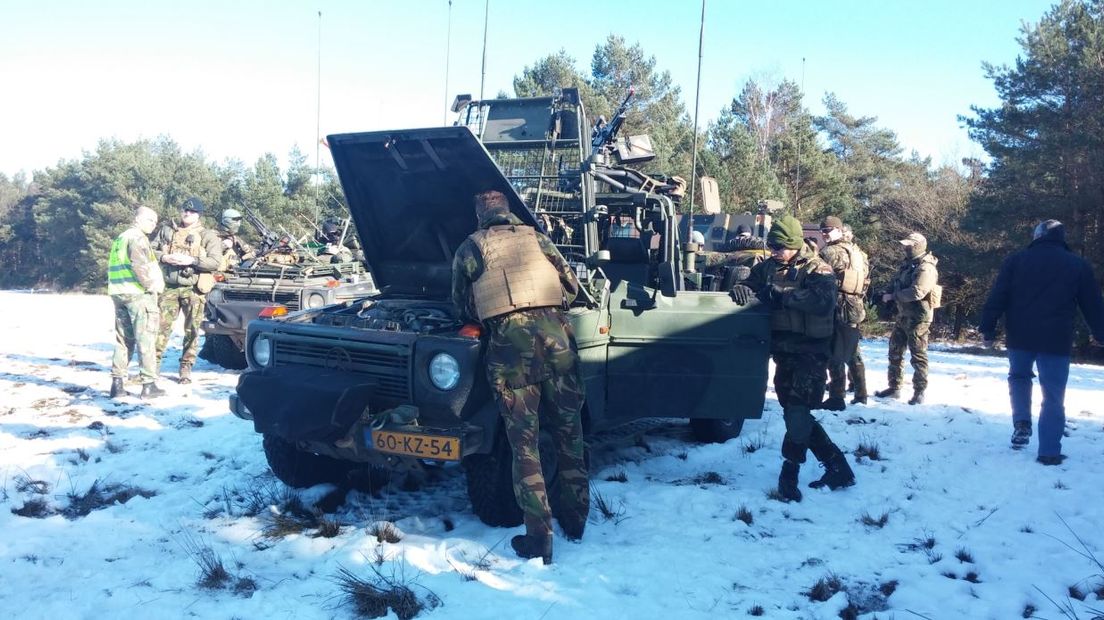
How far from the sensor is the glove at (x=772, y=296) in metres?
5.15

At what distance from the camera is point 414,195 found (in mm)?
5336

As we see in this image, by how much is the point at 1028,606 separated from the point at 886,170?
3379 cm

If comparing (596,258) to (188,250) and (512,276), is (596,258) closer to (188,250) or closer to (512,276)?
(512,276)

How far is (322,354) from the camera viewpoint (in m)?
4.62

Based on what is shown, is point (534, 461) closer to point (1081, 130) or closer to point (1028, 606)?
point (1028, 606)

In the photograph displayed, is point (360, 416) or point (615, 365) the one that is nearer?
point (360, 416)

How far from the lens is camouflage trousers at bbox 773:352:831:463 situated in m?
5.03

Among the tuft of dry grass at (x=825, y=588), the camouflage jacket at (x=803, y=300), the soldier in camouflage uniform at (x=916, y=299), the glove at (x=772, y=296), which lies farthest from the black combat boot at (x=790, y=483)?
the soldier in camouflage uniform at (x=916, y=299)

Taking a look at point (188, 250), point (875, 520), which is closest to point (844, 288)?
point (875, 520)

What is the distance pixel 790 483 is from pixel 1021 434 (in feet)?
6.55

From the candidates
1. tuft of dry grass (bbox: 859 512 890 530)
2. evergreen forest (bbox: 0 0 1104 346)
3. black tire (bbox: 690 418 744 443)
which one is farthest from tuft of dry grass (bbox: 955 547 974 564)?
evergreen forest (bbox: 0 0 1104 346)

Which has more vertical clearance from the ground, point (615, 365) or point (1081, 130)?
point (1081, 130)

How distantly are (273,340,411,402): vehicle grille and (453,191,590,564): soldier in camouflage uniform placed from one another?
0.45 meters

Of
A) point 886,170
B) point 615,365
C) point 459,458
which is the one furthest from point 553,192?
point 886,170
